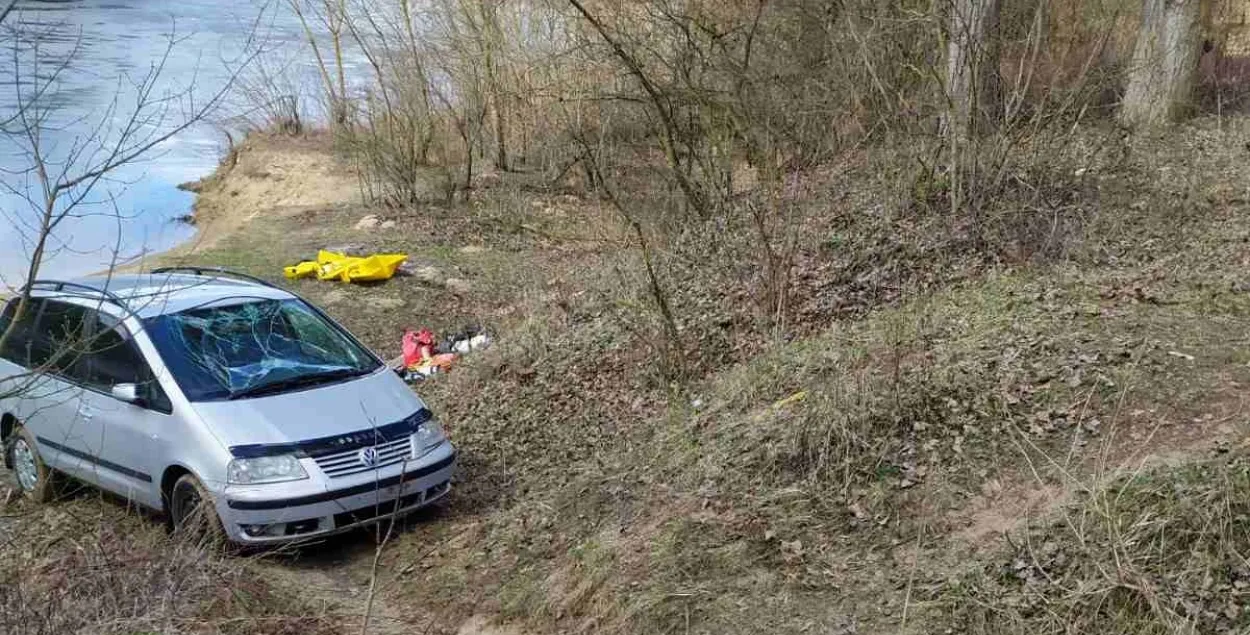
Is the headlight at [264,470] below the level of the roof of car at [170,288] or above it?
below

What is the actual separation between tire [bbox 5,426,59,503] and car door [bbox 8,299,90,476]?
3.1 inches

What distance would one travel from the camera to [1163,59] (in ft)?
46.1

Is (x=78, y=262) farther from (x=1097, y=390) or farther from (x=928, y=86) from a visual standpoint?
(x=1097, y=390)

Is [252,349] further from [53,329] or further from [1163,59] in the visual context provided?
[1163,59]

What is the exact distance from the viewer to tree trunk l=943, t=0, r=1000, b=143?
11.2 m

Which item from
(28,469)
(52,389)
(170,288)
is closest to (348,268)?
(28,469)

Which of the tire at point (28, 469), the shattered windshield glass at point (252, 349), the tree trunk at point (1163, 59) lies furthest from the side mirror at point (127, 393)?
the tree trunk at point (1163, 59)

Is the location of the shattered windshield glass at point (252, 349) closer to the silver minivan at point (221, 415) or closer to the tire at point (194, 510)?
the silver minivan at point (221, 415)

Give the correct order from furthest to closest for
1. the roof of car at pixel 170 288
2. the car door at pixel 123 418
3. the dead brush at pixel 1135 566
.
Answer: the roof of car at pixel 170 288
the car door at pixel 123 418
the dead brush at pixel 1135 566

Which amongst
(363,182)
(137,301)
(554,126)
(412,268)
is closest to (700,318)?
(137,301)

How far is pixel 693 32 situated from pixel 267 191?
1416cm

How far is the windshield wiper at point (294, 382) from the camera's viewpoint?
7703mm

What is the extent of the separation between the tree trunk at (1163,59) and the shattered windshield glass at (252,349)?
10.1 m

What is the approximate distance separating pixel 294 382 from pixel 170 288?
1087 mm
